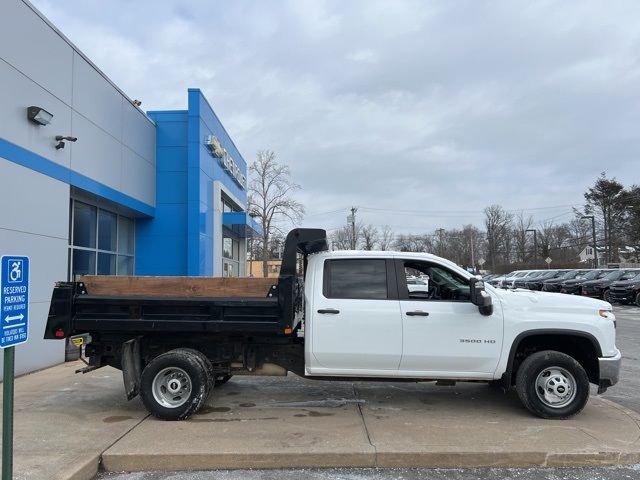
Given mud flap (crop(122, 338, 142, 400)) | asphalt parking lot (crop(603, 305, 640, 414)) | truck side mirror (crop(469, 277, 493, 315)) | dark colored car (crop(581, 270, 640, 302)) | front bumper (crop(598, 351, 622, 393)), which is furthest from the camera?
dark colored car (crop(581, 270, 640, 302))

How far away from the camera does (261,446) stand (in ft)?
16.8

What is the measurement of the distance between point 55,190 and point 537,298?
8.51 m

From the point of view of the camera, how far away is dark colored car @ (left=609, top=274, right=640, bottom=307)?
81.5ft

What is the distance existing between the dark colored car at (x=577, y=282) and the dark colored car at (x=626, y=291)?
2522mm

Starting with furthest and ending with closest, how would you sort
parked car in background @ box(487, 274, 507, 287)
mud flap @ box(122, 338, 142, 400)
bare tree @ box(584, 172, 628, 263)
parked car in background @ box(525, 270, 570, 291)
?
bare tree @ box(584, 172, 628, 263) → parked car in background @ box(525, 270, 570, 291) → parked car in background @ box(487, 274, 507, 287) → mud flap @ box(122, 338, 142, 400)

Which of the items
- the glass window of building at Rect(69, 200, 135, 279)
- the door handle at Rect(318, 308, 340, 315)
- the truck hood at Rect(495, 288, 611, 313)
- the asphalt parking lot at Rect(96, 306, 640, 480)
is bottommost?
the asphalt parking lot at Rect(96, 306, 640, 480)

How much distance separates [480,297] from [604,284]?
2488cm

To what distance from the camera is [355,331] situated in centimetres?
607

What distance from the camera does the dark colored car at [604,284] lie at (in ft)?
88.0

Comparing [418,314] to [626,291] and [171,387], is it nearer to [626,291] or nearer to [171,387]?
[171,387]

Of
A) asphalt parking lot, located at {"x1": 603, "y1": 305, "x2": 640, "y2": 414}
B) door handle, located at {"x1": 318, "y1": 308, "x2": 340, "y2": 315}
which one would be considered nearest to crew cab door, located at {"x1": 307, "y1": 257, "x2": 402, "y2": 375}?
door handle, located at {"x1": 318, "y1": 308, "x2": 340, "y2": 315}

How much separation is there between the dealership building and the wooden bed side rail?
3.39 metres

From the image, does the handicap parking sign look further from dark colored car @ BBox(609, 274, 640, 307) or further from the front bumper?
dark colored car @ BBox(609, 274, 640, 307)

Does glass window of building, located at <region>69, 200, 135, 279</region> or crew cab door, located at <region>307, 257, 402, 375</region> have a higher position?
glass window of building, located at <region>69, 200, 135, 279</region>
